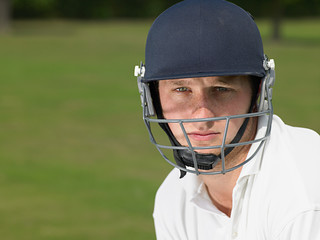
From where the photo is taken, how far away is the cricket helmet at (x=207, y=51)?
8.14 ft

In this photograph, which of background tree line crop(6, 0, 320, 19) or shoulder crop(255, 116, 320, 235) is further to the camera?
background tree line crop(6, 0, 320, 19)

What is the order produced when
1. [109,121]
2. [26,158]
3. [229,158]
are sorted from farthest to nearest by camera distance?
[109,121], [26,158], [229,158]

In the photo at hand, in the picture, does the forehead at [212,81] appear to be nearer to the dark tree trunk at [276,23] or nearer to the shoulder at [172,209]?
the shoulder at [172,209]

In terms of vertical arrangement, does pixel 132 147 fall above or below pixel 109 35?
below

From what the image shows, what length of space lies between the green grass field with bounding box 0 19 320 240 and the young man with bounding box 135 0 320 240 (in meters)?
3.67

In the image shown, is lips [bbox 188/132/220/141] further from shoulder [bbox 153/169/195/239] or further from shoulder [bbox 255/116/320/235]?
shoulder [bbox 153/169/195/239]

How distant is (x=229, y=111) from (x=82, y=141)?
765 cm

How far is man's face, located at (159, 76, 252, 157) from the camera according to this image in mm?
2500

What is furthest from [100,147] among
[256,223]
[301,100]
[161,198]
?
[256,223]

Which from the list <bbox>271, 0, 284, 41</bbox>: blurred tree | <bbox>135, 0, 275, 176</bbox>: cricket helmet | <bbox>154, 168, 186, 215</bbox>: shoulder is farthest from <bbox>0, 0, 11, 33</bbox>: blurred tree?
<bbox>135, 0, 275, 176</bbox>: cricket helmet

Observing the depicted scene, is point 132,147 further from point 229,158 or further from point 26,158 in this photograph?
point 229,158

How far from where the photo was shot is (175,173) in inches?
121

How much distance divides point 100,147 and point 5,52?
14.2 m

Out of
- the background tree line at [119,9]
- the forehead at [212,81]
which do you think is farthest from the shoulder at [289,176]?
the background tree line at [119,9]
